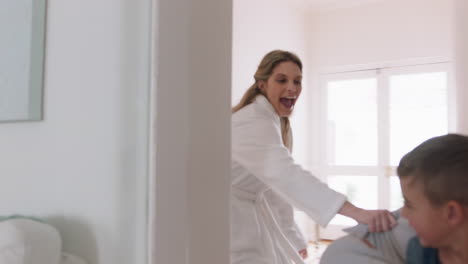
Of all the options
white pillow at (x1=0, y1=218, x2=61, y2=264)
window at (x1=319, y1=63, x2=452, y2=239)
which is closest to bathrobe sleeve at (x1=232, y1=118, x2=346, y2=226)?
white pillow at (x1=0, y1=218, x2=61, y2=264)

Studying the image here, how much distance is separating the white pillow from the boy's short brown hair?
0.77m

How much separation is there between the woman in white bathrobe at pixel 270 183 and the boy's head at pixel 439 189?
0.23 metres

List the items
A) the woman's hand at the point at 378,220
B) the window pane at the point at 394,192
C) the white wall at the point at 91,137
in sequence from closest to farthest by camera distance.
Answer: the white wall at the point at 91,137 → the woman's hand at the point at 378,220 → the window pane at the point at 394,192

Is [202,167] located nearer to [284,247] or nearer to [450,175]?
[450,175]

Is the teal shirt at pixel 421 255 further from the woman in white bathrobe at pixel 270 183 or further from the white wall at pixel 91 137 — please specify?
the white wall at pixel 91 137

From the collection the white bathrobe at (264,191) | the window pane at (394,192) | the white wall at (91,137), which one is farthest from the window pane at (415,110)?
the white wall at (91,137)

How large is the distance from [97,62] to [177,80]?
19cm

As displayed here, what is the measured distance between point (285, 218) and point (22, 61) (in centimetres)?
123

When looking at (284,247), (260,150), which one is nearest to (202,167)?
(260,150)

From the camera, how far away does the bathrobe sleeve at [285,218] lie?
168cm

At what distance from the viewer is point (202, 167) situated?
2.64 ft

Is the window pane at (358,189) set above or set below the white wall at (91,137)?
below

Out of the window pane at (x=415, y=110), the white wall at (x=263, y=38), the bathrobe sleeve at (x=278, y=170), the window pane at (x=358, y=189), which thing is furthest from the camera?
the window pane at (x=358, y=189)

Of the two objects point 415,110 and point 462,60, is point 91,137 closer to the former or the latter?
point 462,60
